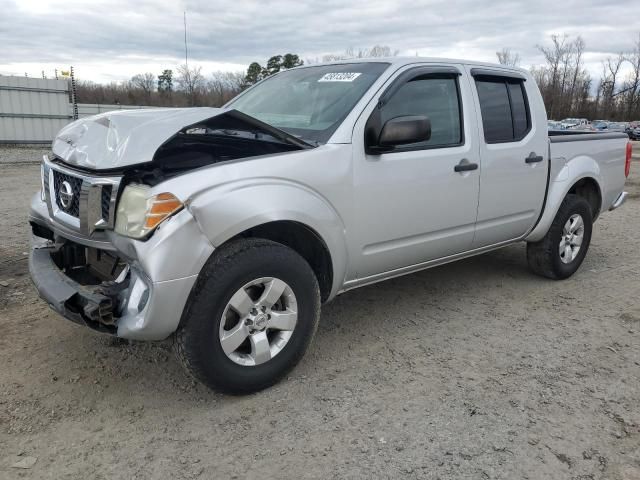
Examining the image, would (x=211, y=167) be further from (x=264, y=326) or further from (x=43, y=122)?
(x=43, y=122)

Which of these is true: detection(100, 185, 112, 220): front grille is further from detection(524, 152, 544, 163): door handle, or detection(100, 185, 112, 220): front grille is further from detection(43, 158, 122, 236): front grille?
detection(524, 152, 544, 163): door handle

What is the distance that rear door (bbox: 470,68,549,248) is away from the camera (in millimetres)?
4027

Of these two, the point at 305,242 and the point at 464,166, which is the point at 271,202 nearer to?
the point at 305,242

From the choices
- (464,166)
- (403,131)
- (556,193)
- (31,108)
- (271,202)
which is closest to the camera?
(271,202)

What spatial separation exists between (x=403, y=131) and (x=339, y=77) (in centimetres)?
77

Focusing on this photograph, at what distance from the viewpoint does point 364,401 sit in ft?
9.66

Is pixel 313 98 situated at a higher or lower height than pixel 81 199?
higher

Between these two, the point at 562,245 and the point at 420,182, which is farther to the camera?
the point at 562,245

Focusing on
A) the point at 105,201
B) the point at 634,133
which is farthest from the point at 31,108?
the point at 634,133

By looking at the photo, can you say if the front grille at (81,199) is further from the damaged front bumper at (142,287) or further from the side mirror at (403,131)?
the side mirror at (403,131)

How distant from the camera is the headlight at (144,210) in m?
2.50

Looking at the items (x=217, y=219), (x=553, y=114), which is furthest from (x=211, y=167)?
(x=553, y=114)

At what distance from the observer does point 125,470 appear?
2.38 m

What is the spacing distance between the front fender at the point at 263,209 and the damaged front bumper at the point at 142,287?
8 cm
